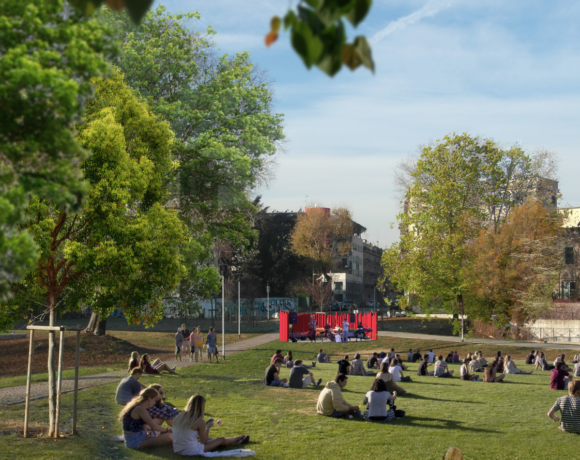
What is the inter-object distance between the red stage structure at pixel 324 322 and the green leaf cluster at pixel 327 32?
44.5 meters

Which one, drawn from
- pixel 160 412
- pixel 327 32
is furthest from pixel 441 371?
pixel 327 32

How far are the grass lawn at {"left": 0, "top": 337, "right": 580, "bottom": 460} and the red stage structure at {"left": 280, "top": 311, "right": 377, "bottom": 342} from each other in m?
24.6

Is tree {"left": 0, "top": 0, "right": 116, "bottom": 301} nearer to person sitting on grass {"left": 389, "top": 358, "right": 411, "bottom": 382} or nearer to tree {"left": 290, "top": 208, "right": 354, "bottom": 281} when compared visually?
person sitting on grass {"left": 389, "top": 358, "right": 411, "bottom": 382}

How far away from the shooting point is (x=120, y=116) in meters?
18.9

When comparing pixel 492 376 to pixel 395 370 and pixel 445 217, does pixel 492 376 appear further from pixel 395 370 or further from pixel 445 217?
pixel 445 217

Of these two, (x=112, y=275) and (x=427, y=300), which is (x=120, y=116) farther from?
(x=427, y=300)

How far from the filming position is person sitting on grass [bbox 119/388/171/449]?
11.2 meters

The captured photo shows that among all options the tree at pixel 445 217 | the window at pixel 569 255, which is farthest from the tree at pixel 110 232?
the window at pixel 569 255

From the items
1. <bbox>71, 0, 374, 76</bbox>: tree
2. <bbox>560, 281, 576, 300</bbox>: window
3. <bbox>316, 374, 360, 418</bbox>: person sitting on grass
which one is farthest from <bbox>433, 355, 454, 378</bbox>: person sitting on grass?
<bbox>560, 281, 576, 300</bbox>: window

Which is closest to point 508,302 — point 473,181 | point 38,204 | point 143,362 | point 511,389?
point 473,181

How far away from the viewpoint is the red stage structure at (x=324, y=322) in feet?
156

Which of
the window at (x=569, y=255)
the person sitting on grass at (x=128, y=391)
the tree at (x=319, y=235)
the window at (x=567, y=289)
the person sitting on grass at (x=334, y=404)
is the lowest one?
the person sitting on grass at (x=334, y=404)

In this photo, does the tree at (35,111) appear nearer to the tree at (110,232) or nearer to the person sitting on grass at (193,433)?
the person sitting on grass at (193,433)

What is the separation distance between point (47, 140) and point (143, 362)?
1911 centimetres
